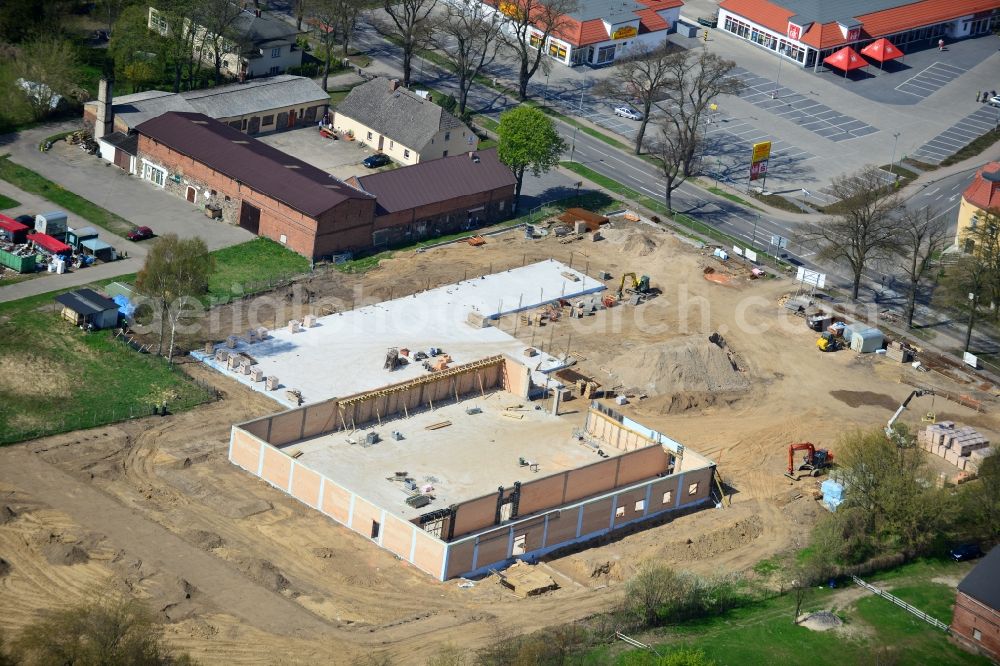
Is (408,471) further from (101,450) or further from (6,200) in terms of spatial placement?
(6,200)

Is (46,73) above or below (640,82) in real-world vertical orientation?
below

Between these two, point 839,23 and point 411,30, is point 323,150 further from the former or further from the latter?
point 839,23

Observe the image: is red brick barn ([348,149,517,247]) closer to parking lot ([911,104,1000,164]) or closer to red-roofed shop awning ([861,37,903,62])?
parking lot ([911,104,1000,164])

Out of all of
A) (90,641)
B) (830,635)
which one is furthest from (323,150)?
(90,641)

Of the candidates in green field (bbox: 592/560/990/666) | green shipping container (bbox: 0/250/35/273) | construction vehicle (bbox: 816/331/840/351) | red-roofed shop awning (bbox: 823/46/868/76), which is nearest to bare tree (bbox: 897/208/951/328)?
construction vehicle (bbox: 816/331/840/351)

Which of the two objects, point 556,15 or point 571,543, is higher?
point 556,15

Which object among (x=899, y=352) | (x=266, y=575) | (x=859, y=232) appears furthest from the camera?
(x=859, y=232)

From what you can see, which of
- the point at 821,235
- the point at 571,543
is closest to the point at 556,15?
the point at 821,235
